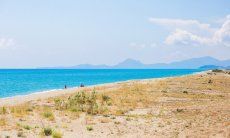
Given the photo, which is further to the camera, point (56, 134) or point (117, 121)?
point (117, 121)

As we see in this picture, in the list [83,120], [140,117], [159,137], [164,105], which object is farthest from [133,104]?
[159,137]

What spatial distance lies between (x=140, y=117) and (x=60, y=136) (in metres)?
9.65

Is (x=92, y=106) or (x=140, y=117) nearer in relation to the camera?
(x=140, y=117)

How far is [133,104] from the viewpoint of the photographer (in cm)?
3994

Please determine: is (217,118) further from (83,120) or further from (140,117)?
(83,120)

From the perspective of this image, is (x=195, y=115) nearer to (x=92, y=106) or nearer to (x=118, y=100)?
(x=92, y=106)

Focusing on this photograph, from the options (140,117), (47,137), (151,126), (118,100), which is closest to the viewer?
(47,137)

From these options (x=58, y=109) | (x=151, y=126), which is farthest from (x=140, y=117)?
(x=58, y=109)

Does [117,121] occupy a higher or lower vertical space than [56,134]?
lower

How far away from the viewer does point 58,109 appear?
3491 centimetres

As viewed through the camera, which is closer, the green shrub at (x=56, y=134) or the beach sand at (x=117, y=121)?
the green shrub at (x=56, y=134)

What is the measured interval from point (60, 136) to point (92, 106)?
12.7 m

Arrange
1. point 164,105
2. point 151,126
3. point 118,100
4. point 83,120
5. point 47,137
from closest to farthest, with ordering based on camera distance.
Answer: point 47,137
point 151,126
point 83,120
point 164,105
point 118,100

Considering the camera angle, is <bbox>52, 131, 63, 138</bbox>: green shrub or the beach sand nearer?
<bbox>52, 131, 63, 138</bbox>: green shrub
